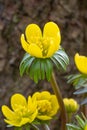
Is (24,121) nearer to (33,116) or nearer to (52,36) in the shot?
(33,116)

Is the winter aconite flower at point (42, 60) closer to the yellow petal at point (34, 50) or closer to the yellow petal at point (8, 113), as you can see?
the yellow petal at point (34, 50)

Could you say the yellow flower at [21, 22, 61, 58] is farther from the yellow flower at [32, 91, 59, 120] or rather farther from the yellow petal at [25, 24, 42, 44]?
the yellow flower at [32, 91, 59, 120]

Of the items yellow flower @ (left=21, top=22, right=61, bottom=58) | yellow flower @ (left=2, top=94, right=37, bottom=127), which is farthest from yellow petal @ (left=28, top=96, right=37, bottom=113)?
yellow flower @ (left=21, top=22, right=61, bottom=58)

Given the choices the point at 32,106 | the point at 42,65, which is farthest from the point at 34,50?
the point at 32,106

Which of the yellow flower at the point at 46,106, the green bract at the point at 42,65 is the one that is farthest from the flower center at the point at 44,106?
the green bract at the point at 42,65

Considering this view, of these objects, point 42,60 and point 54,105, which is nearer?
point 42,60

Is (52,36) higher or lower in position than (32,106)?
higher

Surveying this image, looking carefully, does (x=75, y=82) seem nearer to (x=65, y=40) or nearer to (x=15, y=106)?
(x=15, y=106)
